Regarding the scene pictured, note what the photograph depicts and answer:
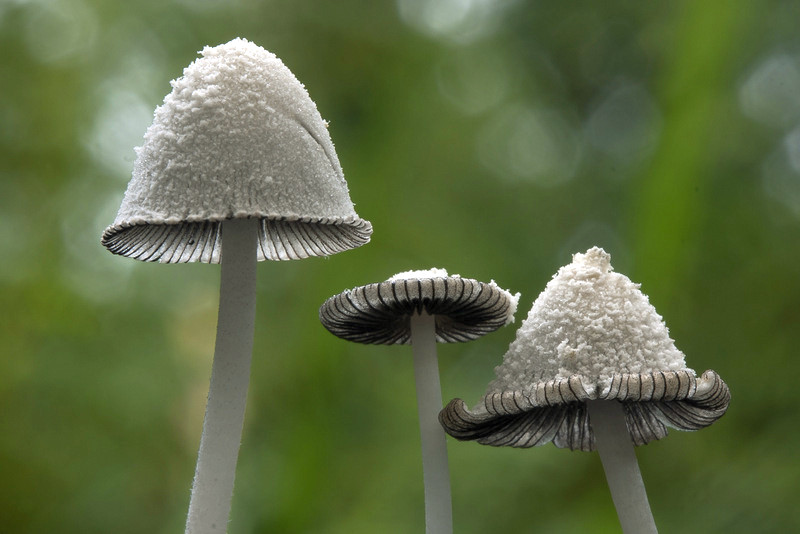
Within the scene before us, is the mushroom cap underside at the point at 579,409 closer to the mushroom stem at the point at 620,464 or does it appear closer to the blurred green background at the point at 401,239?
the mushroom stem at the point at 620,464

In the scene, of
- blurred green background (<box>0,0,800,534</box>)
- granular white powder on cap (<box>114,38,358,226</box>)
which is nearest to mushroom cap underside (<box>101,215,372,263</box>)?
granular white powder on cap (<box>114,38,358,226</box>)

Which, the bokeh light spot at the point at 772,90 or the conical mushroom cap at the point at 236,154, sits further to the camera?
the bokeh light spot at the point at 772,90

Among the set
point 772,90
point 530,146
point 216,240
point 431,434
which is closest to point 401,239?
point 530,146

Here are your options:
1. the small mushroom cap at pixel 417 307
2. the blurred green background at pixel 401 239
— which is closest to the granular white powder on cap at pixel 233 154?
the small mushroom cap at pixel 417 307

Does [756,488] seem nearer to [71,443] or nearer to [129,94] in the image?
[71,443]

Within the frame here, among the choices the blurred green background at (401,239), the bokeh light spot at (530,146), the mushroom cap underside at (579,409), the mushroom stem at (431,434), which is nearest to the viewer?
the mushroom cap underside at (579,409)

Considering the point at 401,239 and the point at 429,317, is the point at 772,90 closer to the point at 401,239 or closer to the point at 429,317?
the point at 401,239

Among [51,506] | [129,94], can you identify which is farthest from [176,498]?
[129,94]

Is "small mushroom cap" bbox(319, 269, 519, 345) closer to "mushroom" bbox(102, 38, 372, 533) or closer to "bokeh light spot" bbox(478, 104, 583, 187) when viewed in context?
"mushroom" bbox(102, 38, 372, 533)
